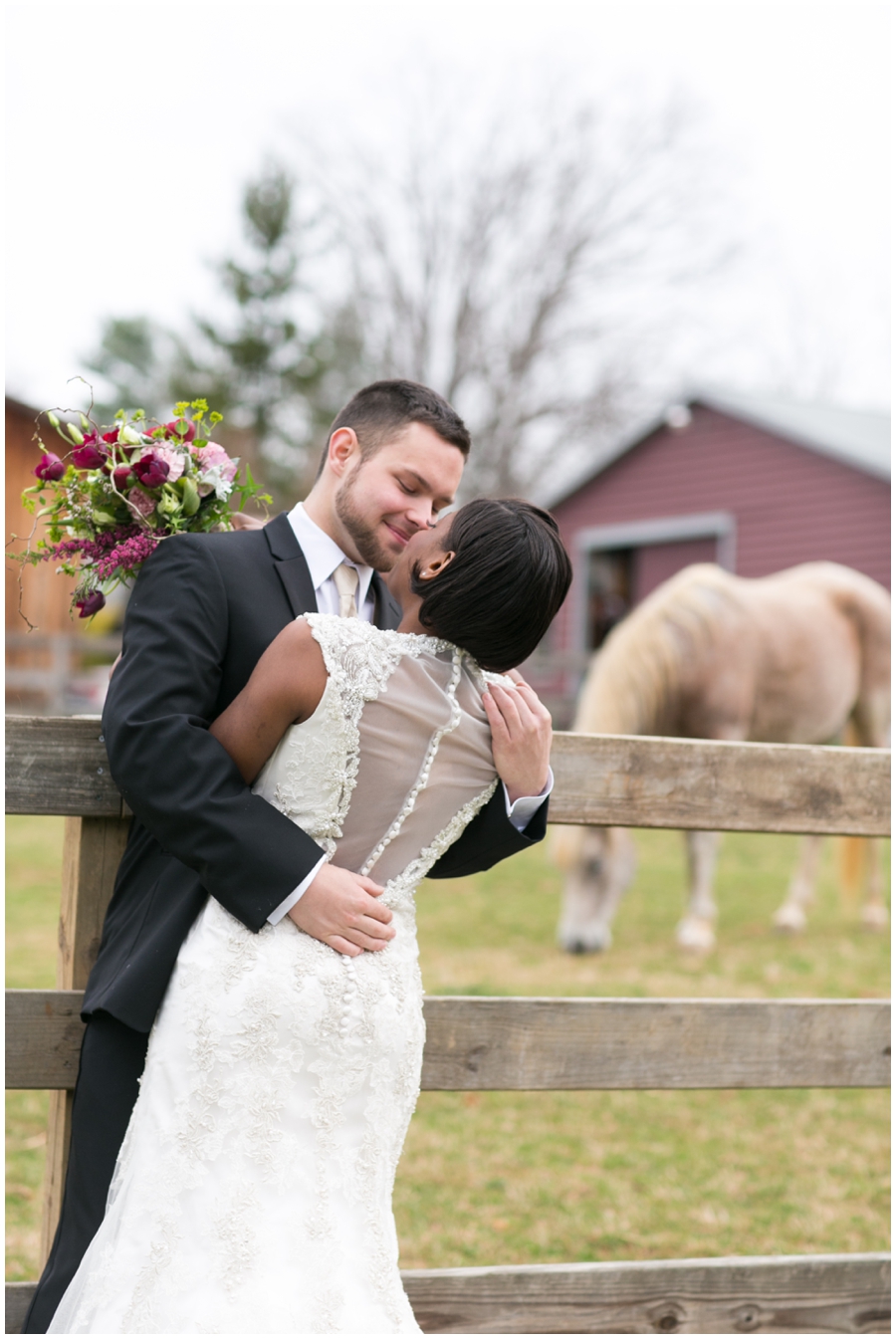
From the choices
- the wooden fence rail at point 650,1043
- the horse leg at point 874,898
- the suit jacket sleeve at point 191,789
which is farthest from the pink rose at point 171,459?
the horse leg at point 874,898

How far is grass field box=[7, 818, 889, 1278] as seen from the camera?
3.58 meters

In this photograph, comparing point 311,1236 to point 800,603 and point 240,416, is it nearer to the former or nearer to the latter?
point 800,603

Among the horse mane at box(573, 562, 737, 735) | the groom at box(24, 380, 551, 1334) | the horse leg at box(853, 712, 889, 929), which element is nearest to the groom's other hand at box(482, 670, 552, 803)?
the groom at box(24, 380, 551, 1334)

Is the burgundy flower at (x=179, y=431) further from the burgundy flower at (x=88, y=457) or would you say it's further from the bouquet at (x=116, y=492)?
the burgundy flower at (x=88, y=457)

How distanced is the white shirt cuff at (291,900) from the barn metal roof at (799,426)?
1534cm

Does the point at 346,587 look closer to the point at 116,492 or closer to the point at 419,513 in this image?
the point at 419,513

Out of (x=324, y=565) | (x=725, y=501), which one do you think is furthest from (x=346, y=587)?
(x=725, y=501)

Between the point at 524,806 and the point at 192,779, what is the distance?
0.56 m

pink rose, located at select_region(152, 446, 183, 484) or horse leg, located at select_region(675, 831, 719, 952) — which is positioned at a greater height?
pink rose, located at select_region(152, 446, 183, 484)

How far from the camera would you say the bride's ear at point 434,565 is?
73.4 inches

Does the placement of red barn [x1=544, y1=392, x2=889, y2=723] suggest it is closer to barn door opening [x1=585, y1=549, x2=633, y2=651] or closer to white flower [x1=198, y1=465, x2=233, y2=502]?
barn door opening [x1=585, y1=549, x2=633, y2=651]

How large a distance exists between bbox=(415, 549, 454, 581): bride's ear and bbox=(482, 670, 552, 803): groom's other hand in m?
0.22

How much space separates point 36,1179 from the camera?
12.6 ft

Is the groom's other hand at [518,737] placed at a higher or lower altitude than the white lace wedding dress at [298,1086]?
higher
